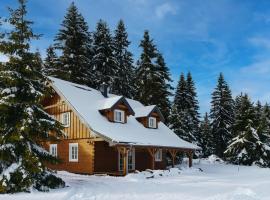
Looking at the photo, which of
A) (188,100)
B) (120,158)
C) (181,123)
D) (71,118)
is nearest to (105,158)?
(120,158)

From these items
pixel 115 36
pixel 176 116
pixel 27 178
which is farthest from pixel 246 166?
pixel 27 178

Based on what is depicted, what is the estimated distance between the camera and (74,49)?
156 ft

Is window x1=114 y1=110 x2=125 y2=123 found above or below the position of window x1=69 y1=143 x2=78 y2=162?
above

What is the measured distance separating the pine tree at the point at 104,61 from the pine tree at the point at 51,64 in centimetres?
555

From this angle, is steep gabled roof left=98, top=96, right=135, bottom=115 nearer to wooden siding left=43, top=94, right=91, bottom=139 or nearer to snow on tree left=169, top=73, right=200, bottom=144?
wooden siding left=43, top=94, right=91, bottom=139

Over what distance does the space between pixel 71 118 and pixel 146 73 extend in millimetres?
22192

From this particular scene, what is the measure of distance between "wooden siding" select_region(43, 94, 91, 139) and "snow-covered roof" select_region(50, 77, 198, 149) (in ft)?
2.70

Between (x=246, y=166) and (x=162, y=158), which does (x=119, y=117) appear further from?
(x=246, y=166)

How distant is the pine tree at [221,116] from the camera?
58.2m

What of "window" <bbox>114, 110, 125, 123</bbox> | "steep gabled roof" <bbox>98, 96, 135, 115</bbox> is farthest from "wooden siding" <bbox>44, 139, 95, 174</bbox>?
"window" <bbox>114, 110, 125, 123</bbox>

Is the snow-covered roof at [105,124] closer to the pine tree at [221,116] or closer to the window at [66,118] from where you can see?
the window at [66,118]

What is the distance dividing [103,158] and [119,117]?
4.33 meters

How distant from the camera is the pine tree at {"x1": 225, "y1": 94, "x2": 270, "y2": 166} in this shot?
4441cm

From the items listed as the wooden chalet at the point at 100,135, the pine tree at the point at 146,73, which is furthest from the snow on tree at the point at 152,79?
the wooden chalet at the point at 100,135
